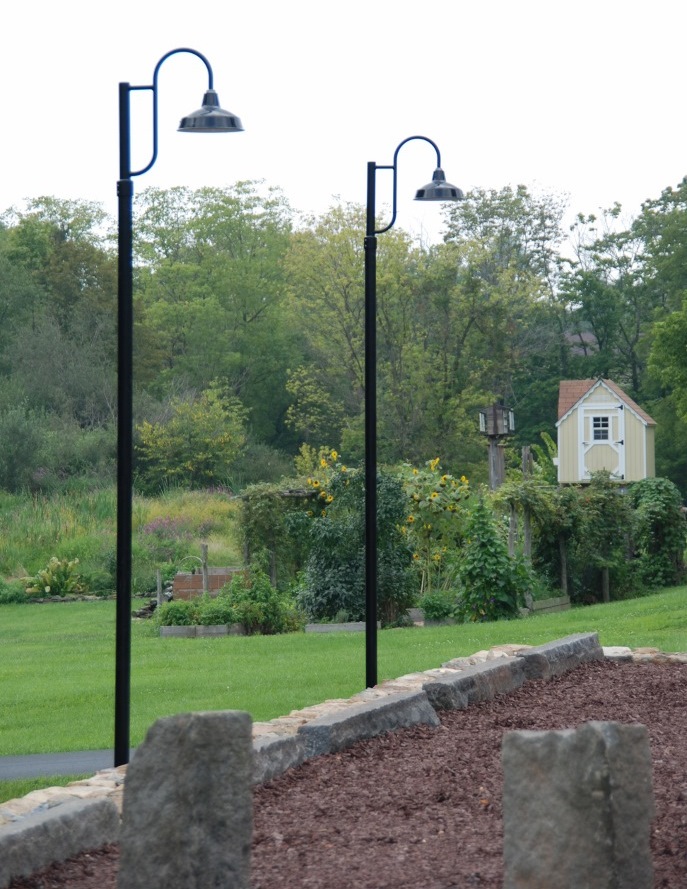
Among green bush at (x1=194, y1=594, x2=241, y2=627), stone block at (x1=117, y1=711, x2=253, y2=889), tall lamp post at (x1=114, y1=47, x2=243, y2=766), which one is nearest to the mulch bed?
stone block at (x1=117, y1=711, x2=253, y2=889)

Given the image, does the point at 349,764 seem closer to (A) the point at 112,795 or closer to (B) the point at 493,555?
(A) the point at 112,795

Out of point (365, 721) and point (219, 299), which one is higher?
point (219, 299)

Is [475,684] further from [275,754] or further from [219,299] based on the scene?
[219,299]

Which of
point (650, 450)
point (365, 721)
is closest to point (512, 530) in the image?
point (365, 721)

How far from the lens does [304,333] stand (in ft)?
150

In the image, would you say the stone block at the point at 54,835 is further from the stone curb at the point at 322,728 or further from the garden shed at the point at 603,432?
the garden shed at the point at 603,432

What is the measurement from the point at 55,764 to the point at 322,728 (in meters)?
2.29

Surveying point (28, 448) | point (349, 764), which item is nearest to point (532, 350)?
point (28, 448)

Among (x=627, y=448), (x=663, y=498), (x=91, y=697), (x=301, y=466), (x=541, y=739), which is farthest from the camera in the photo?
(x=627, y=448)

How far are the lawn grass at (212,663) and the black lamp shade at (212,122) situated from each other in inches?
163

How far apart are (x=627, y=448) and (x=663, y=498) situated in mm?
21271

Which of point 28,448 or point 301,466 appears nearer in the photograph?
point 28,448

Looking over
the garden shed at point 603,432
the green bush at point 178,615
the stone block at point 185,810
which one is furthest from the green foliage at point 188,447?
the stone block at point 185,810

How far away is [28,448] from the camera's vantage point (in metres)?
35.2
